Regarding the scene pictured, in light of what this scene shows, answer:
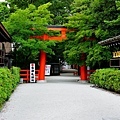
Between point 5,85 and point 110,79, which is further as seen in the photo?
point 110,79

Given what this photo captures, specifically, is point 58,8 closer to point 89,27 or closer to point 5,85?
point 89,27

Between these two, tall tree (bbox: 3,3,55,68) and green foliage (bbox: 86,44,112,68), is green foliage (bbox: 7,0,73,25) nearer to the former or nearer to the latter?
tall tree (bbox: 3,3,55,68)

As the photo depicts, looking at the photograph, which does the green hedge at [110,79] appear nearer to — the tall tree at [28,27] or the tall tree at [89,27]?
the tall tree at [89,27]

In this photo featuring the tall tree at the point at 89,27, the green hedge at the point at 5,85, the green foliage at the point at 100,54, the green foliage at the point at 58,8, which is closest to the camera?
the green hedge at the point at 5,85

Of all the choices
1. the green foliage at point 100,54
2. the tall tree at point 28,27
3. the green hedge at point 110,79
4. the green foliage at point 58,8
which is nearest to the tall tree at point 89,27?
the green foliage at point 100,54

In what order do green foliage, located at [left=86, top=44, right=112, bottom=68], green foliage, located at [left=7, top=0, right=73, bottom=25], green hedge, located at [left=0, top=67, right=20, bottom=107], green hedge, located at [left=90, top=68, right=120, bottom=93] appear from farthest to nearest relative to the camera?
1. green foliage, located at [left=7, top=0, right=73, bottom=25]
2. green foliage, located at [left=86, top=44, right=112, bottom=68]
3. green hedge, located at [left=90, top=68, right=120, bottom=93]
4. green hedge, located at [left=0, top=67, right=20, bottom=107]

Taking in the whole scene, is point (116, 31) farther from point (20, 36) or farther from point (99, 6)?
point (20, 36)

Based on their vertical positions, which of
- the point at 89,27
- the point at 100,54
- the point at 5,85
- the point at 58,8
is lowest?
the point at 5,85

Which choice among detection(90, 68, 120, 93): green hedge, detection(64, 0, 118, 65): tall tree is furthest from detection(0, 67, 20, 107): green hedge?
detection(64, 0, 118, 65): tall tree

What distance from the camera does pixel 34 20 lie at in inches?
918

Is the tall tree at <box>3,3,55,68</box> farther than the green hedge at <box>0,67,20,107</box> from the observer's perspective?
Yes

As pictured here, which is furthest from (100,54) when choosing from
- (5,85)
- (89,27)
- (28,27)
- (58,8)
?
(58,8)

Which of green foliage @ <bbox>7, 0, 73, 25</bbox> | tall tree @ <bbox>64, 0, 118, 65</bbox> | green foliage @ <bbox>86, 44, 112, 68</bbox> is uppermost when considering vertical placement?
green foliage @ <bbox>7, 0, 73, 25</bbox>

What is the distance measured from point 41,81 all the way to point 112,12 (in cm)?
847
